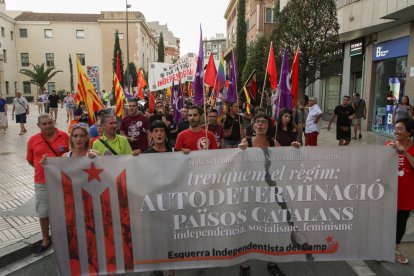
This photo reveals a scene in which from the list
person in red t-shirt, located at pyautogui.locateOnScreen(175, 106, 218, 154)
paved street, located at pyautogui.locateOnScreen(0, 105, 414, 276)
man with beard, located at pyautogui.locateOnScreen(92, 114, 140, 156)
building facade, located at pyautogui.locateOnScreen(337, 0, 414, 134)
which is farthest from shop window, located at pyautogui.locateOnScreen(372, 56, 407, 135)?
man with beard, located at pyautogui.locateOnScreen(92, 114, 140, 156)

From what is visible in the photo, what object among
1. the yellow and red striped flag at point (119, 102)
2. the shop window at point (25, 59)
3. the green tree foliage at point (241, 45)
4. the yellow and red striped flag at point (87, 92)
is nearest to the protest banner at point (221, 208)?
the yellow and red striped flag at point (87, 92)

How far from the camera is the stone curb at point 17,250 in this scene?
4176 mm

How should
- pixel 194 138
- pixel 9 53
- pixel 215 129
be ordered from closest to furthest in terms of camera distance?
pixel 194 138 → pixel 215 129 → pixel 9 53

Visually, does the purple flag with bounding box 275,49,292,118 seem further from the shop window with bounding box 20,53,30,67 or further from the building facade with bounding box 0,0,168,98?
the shop window with bounding box 20,53,30,67

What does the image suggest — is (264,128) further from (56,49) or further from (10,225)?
(56,49)

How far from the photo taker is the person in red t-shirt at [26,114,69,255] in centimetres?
432

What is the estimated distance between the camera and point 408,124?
3914 millimetres

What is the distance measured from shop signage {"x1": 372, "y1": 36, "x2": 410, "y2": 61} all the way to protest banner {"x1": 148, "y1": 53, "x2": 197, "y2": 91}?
7507mm

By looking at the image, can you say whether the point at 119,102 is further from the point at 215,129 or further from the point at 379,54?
the point at 379,54

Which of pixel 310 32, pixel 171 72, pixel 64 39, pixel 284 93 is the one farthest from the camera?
pixel 64 39

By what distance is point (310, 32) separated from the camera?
13117 mm

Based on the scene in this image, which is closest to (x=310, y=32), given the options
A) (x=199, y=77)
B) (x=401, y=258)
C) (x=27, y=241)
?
(x=199, y=77)

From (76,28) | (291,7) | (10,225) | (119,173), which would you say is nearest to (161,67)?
(291,7)

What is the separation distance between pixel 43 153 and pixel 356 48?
617 inches
